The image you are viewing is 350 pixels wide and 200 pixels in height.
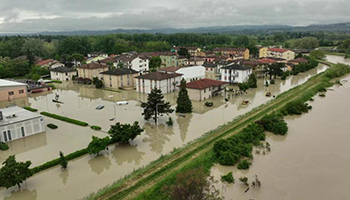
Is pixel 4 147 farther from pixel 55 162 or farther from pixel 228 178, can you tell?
pixel 228 178

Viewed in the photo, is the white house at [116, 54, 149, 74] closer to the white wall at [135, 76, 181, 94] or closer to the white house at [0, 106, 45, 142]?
the white wall at [135, 76, 181, 94]

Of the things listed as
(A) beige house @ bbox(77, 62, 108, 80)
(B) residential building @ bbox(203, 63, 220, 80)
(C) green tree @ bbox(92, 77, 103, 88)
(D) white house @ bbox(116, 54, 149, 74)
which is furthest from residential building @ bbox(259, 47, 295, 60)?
(C) green tree @ bbox(92, 77, 103, 88)

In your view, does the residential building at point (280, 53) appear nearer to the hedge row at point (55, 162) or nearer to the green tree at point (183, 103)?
the green tree at point (183, 103)

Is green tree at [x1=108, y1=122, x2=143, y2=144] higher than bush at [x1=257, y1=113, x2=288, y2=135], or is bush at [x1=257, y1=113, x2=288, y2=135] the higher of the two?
green tree at [x1=108, y1=122, x2=143, y2=144]

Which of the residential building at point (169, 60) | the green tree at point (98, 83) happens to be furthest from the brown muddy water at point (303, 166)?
the residential building at point (169, 60)

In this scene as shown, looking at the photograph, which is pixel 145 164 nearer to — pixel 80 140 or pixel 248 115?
pixel 80 140

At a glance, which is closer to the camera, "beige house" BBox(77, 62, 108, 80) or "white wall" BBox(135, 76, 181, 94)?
"white wall" BBox(135, 76, 181, 94)
